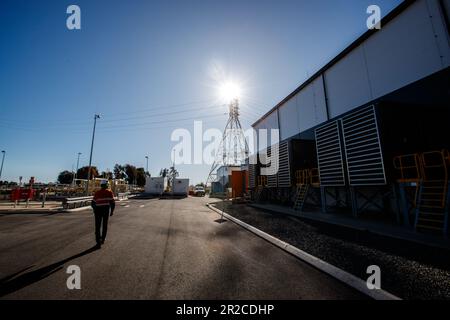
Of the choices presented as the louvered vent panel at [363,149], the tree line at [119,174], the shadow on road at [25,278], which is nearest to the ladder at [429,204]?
the louvered vent panel at [363,149]

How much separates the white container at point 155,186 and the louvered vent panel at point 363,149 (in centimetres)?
3482

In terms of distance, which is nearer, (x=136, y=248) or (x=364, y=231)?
(x=136, y=248)

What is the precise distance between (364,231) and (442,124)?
23.0ft

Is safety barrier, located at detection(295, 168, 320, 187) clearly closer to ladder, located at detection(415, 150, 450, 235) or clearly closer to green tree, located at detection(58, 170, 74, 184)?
ladder, located at detection(415, 150, 450, 235)

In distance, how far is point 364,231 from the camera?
A: 23.9 feet

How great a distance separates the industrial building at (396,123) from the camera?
25.8ft

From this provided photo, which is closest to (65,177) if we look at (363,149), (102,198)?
(102,198)

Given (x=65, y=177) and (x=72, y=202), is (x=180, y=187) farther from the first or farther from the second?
(x=65, y=177)

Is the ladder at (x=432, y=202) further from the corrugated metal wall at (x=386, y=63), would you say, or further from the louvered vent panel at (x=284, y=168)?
the louvered vent panel at (x=284, y=168)

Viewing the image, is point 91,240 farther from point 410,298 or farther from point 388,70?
point 388,70

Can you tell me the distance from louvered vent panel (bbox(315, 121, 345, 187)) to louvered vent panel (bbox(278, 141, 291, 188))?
10.5 feet

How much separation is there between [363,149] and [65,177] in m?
103

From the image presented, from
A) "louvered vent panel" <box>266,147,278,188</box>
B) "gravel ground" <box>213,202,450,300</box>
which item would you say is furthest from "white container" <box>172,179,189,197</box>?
"gravel ground" <box>213,202,450,300</box>
